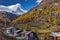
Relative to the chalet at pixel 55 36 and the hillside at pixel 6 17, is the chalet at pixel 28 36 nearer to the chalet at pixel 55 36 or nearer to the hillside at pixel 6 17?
the chalet at pixel 55 36

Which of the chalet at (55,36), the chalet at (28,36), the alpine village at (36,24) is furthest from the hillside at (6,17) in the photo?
the chalet at (55,36)

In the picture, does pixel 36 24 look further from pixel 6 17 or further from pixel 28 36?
pixel 6 17

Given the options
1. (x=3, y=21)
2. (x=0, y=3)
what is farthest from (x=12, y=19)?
(x=0, y=3)

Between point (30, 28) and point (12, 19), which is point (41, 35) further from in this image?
point (12, 19)

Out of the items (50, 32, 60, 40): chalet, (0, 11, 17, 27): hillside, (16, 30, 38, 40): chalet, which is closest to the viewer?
(50, 32, 60, 40): chalet

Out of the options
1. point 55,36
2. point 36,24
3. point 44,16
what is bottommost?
point 55,36

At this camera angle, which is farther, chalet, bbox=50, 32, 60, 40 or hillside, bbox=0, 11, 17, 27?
hillside, bbox=0, 11, 17, 27

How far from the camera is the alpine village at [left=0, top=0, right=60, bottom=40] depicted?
5496 mm

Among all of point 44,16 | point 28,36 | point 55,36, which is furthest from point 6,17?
point 55,36

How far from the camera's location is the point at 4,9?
228 inches

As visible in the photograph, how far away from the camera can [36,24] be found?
562 cm

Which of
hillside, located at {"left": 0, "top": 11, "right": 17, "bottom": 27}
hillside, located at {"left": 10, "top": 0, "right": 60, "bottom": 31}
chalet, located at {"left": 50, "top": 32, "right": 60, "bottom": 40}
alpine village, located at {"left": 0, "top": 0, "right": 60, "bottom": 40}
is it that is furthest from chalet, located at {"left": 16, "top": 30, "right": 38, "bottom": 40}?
hillside, located at {"left": 0, "top": 11, "right": 17, "bottom": 27}

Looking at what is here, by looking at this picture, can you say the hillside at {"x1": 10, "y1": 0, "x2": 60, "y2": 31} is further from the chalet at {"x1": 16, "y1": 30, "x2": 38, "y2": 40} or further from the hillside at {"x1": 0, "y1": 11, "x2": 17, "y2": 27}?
the chalet at {"x1": 16, "y1": 30, "x2": 38, "y2": 40}

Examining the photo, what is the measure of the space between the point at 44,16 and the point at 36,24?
352 mm
